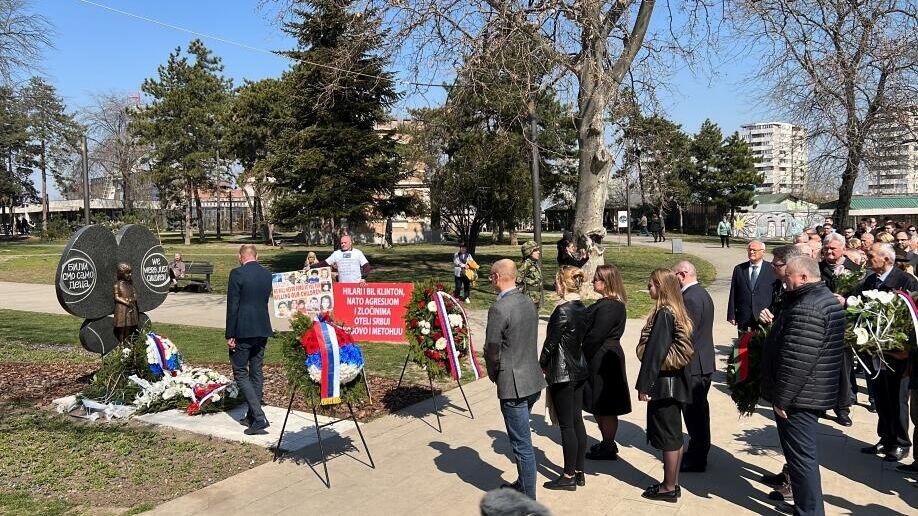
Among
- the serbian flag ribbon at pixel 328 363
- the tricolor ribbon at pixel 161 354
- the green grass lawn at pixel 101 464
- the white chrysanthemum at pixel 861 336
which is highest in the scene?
the white chrysanthemum at pixel 861 336

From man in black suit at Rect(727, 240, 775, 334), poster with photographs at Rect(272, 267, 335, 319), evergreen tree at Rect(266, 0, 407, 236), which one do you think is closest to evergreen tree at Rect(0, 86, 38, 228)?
evergreen tree at Rect(266, 0, 407, 236)

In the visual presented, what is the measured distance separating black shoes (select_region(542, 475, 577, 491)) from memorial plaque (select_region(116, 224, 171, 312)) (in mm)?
6044

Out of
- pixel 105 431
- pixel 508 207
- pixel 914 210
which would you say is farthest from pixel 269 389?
pixel 914 210

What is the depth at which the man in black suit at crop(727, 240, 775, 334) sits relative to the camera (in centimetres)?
795

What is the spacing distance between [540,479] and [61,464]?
4.31 m

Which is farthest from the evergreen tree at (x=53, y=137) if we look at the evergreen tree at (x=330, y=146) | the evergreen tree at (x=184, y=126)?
the evergreen tree at (x=330, y=146)

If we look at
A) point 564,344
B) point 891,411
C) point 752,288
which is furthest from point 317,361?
point 891,411

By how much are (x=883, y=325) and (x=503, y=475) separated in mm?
3302

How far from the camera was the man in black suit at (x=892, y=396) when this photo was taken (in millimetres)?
6227

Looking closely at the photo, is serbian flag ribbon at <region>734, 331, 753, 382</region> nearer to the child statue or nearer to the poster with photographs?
the poster with photographs

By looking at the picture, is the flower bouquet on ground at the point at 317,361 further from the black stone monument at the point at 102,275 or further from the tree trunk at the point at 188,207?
the tree trunk at the point at 188,207

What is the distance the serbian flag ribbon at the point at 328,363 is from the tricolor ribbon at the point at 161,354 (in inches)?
137

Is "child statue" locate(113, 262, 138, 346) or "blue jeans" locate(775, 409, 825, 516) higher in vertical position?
"child statue" locate(113, 262, 138, 346)

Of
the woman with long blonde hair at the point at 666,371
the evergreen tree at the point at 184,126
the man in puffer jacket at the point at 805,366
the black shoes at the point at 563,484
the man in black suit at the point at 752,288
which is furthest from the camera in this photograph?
the evergreen tree at the point at 184,126
